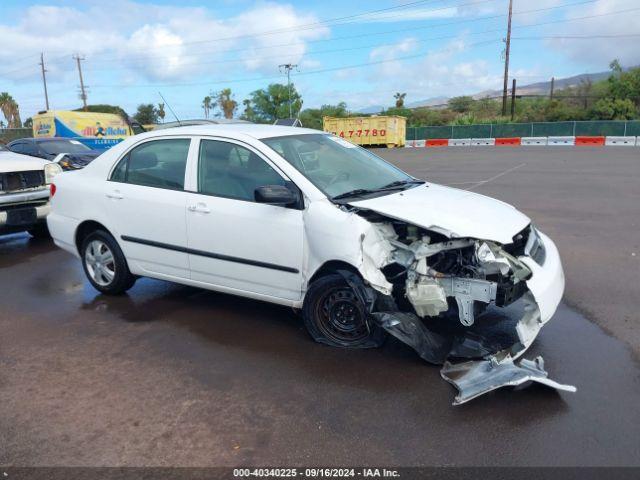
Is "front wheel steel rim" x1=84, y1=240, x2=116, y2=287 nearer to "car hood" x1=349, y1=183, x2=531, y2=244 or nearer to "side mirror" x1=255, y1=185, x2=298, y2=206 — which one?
"side mirror" x1=255, y1=185, x2=298, y2=206

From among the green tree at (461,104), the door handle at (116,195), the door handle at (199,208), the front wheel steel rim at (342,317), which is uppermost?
the green tree at (461,104)

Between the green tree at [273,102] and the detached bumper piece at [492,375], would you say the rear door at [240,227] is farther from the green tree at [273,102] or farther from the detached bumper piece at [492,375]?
the green tree at [273,102]

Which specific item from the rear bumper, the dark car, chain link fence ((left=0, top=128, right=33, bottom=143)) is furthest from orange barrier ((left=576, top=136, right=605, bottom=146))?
chain link fence ((left=0, top=128, right=33, bottom=143))

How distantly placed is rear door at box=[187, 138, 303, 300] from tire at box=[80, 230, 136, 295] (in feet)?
3.31

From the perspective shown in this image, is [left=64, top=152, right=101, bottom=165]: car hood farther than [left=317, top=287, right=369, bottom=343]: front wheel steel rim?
Yes

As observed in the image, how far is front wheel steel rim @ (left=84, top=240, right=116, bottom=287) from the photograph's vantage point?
5.48 m

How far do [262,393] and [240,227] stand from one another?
4.57ft

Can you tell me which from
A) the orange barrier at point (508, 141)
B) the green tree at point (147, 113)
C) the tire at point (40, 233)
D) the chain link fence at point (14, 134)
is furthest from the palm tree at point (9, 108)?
the tire at point (40, 233)

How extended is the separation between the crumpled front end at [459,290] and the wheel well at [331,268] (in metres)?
0.07

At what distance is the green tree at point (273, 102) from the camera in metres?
81.0

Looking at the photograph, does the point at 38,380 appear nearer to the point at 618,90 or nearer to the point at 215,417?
the point at 215,417

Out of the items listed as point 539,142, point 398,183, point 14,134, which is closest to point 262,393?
point 398,183

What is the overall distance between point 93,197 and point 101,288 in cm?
94

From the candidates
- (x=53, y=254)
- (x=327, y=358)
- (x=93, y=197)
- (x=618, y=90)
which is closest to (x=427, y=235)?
(x=327, y=358)
